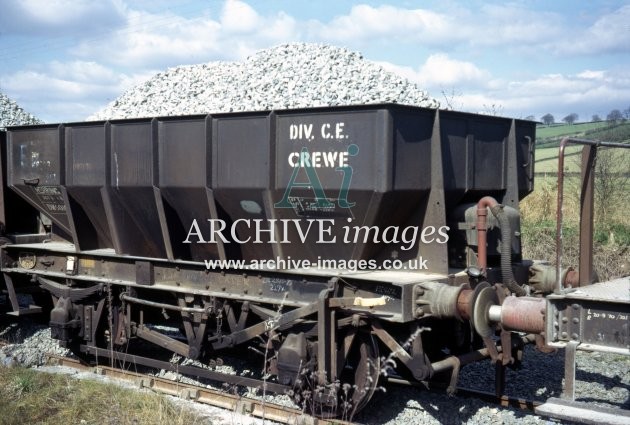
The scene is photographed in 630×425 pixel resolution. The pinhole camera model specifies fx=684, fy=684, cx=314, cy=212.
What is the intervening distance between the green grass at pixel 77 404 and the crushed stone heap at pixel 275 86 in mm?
3444

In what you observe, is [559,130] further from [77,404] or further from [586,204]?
[77,404]

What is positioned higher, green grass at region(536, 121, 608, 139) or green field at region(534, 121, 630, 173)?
green grass at region(536, 121, 608, 139)

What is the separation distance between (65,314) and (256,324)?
9.44ft

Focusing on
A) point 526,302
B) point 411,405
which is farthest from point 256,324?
point 526,302

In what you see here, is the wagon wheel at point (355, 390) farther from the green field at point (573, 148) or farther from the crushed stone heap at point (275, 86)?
the green field at point (573, 148)

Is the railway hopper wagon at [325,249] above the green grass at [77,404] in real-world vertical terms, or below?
above

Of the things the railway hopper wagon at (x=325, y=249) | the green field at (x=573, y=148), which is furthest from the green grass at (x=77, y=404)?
the green field at (x=573, y=148)

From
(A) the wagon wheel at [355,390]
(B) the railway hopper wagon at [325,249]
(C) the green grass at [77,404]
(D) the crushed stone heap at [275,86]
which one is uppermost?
(D) the crushed stone heap at [275,86]

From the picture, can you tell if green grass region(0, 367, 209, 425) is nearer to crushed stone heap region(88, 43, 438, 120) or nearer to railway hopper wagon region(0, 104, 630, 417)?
railway hopper wagon region(0, 104, 630, 417)

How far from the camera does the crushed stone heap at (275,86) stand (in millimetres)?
8359

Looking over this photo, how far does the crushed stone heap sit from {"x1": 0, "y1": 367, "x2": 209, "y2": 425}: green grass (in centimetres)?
344

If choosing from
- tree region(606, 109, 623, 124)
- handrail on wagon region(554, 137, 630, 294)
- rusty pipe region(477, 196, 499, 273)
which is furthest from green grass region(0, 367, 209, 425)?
tree region(606, 109, 623, 124)

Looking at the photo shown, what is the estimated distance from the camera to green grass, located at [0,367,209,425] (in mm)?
6176

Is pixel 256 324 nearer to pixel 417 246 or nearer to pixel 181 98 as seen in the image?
pixel 417 246
